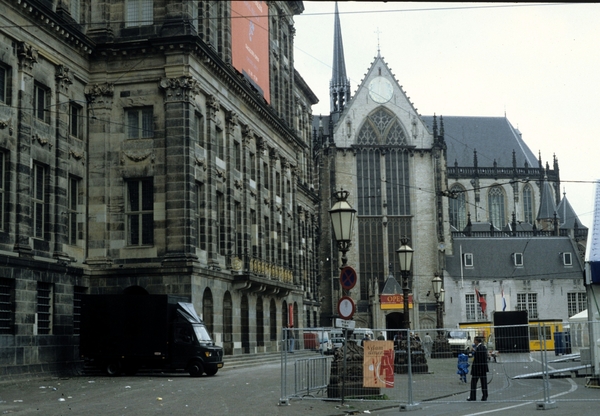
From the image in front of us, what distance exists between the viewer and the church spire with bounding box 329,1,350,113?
102m

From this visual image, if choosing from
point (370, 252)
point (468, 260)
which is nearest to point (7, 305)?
point (370, 252)

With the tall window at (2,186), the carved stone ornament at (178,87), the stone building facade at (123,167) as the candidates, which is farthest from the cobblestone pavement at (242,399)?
the carved stone ornament at (178,87)

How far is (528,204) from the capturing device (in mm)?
100875

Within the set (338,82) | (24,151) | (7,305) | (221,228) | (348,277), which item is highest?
(338,82)

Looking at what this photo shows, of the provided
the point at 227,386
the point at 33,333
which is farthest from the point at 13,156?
the point at 227,386

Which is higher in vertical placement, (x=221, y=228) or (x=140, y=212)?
(x=140, y=212)

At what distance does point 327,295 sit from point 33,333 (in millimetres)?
56053

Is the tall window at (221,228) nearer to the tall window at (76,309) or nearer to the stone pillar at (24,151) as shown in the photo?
the tall window at (76,309)

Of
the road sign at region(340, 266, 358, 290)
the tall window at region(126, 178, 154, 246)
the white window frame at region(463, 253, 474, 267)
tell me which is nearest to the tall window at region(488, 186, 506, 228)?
the white window frame at region(463, 253, 474, 267)

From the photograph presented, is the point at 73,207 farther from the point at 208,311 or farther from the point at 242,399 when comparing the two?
the point at 242,399

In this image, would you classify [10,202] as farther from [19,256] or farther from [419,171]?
[419,171]

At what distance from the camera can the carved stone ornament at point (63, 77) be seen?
3319 cm

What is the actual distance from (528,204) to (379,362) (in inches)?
3376

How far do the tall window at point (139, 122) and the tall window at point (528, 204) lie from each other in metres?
71.3
